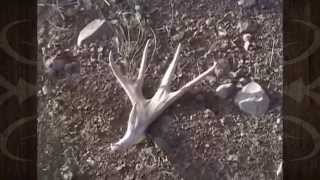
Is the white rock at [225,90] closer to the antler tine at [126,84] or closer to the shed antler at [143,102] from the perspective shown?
the shed antler at [143,102]

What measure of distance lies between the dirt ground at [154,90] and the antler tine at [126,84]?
0.02m

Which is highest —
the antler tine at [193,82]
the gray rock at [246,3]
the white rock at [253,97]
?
the gray rock at [246,3]

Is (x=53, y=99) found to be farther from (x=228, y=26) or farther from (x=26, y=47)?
(x=228, y=26)

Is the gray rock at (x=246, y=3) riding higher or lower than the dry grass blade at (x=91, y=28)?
higher

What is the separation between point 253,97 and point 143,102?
0.26 m

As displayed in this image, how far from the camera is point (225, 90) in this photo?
Answer: 4.26 feet

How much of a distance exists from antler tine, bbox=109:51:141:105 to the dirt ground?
17mm

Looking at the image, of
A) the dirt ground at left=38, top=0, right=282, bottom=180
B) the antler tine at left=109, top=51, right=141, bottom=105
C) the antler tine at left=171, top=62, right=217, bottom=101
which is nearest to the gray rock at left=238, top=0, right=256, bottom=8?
the dirt ground at left=38, top=0, right=282, bottom=180

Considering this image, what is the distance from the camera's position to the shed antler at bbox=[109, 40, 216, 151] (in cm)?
129

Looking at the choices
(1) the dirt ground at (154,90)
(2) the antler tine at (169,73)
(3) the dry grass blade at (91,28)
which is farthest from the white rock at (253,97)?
(3) the dry grass blade at (91,28)

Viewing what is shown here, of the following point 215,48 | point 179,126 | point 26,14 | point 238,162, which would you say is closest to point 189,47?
point 215,48

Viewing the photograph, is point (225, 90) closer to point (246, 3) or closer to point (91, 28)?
point (246, 3)

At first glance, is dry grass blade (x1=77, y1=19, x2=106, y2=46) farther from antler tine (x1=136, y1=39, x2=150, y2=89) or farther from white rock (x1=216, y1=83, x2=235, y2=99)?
white rock (x1=216, y1=83, x2=235, y2=99)

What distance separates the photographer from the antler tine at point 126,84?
1.29 m
